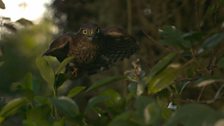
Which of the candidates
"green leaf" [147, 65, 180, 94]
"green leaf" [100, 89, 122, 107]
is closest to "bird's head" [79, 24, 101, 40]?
"green leaf" [100, 89, 122, 107]

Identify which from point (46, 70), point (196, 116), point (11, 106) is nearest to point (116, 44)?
point (46, 70)

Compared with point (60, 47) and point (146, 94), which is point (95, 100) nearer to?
point (146, 94)

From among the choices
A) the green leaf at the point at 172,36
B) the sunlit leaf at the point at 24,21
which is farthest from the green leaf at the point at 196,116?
the sunlit leaf at the point at 24,21

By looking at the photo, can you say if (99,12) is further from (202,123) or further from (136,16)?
(202,123)

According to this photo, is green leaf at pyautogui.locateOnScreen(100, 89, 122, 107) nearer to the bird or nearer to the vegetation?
the vegetation

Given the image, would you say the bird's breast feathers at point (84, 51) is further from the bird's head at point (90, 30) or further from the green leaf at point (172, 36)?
the green leaf at point (172, 36)
